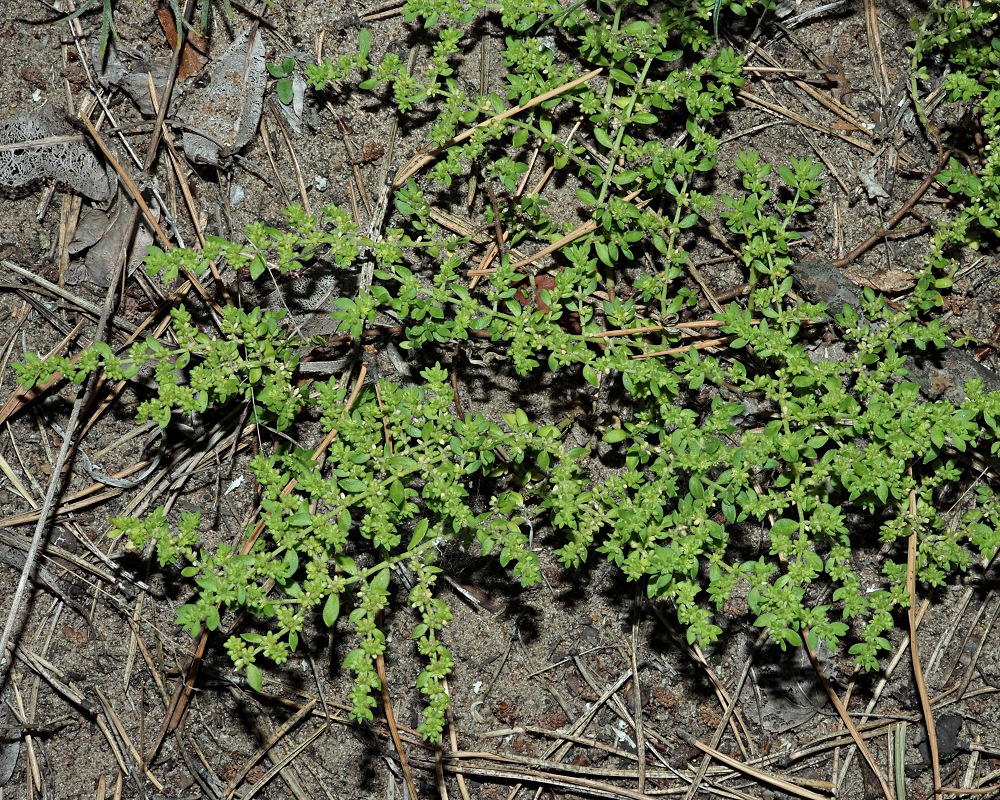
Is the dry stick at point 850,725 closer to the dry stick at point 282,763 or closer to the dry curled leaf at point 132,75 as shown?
the dry stick at point 282,763

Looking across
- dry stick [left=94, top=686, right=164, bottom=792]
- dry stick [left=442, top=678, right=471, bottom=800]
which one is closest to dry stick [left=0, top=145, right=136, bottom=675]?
dry stick [left=94, top=686, right=164, bottom=792]

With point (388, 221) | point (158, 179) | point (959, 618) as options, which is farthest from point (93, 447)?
point (959, 618)

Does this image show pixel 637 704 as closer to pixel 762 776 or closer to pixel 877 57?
pixel 762 776

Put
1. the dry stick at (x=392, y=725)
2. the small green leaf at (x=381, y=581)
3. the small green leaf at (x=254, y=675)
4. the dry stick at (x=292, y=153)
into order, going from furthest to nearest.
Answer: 1. the dry stick at (x=292, y=153)
2. the dry stick at (x=392, y=725)
3. the small green leaf at (x=381, y=581)
4. the small green leaf at (x=254, y=675)

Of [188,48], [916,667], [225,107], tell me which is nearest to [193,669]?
A: [225,107]

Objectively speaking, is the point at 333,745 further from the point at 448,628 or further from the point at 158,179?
the point at 158,179

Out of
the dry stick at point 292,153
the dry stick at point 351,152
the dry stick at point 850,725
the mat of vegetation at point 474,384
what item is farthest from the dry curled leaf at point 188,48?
the dry stick at point 850,725

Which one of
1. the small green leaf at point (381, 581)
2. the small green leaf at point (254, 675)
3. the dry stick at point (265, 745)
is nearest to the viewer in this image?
the small green leaf at point (254, 675)
